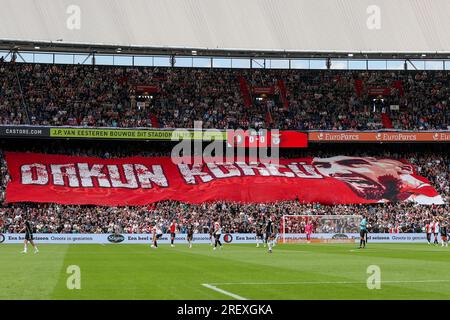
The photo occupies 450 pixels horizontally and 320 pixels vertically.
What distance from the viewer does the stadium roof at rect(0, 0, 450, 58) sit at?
6750cm

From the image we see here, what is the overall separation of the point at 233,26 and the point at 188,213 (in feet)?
65.4

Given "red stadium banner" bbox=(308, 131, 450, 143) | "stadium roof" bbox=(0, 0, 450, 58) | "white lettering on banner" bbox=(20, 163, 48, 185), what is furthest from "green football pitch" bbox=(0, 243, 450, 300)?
"red stadium banner" bbox=(308, 131, 450, 143)

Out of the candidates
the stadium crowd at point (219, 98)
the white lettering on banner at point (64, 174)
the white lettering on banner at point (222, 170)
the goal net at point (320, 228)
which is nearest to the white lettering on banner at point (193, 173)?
the white lettering on banner at point (222, 170)

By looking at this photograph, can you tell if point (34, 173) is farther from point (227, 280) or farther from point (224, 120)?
point (227, 280)

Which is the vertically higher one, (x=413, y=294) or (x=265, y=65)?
(x=265, y=65)

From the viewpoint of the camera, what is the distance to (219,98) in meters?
77.1

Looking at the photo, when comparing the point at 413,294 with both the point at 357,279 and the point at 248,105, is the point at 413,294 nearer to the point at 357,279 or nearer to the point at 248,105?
the point at 357,279

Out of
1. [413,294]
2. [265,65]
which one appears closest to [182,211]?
[265,65]

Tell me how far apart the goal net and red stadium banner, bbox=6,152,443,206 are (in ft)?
Answer: 28.9

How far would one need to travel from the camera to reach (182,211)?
63688mm

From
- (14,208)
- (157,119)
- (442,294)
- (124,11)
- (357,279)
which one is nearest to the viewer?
(442,294)

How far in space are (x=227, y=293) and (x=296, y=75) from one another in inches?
2590

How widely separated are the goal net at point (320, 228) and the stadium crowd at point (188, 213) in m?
0.50

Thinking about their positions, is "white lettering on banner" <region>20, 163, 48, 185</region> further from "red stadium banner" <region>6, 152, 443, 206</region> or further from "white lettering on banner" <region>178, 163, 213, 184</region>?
"white lettering on banner" <region>178, 163, 213, 184</region>
